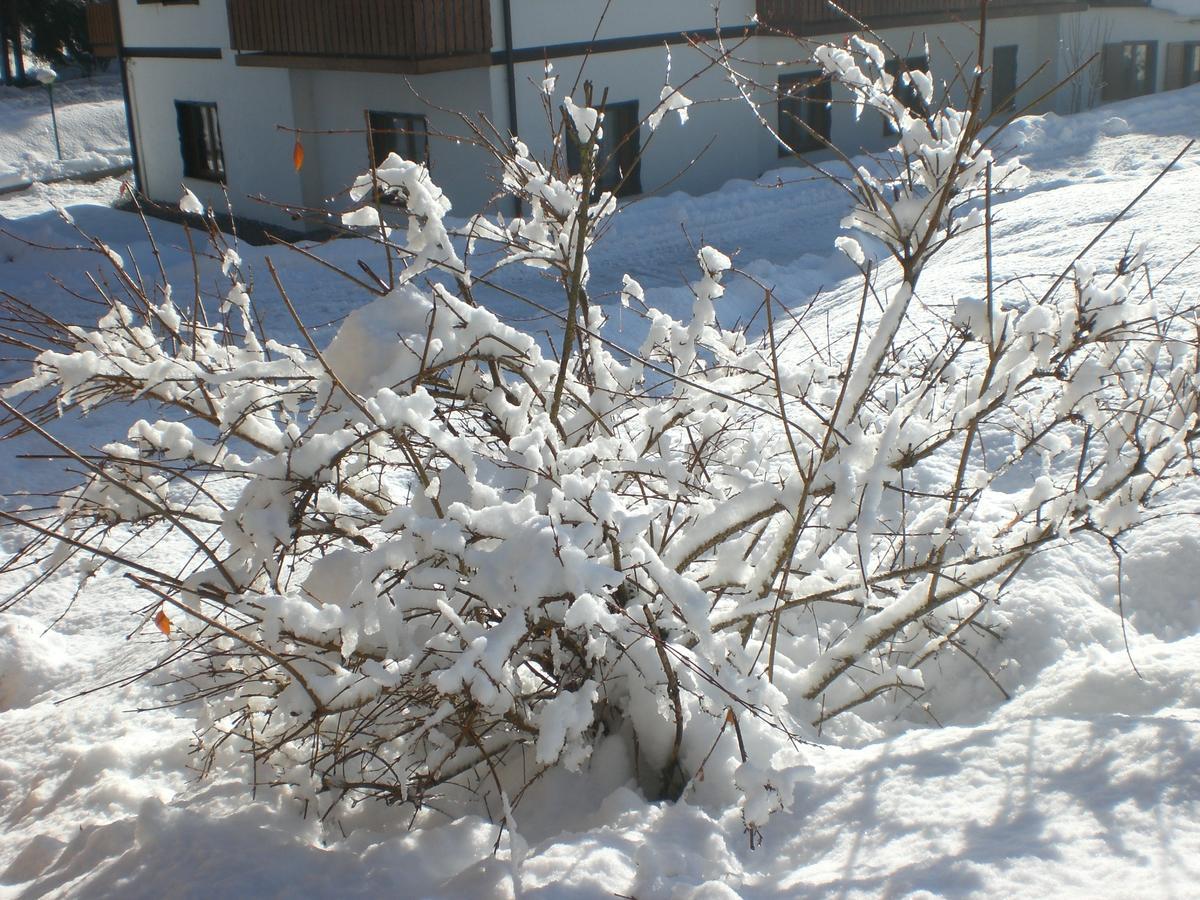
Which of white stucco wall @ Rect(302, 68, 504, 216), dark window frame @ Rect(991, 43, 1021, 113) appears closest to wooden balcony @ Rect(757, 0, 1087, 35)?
dark window frame @ Rect(991, 43, 1021, 113)

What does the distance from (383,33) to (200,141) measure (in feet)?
20.0

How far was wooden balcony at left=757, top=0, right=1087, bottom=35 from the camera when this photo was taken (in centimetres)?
1681

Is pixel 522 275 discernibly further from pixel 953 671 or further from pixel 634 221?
pixel 953 671

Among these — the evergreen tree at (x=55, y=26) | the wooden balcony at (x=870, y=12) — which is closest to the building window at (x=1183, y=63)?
the wooden balcony at (x=870, y=12)

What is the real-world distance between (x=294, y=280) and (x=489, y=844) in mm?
9966

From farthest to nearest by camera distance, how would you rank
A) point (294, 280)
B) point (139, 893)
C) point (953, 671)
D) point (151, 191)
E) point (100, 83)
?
point (100, 83) < point (151, 191) < point (294, 280) < point (953, 671) < point (139, 893)

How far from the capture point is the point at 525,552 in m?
2.73

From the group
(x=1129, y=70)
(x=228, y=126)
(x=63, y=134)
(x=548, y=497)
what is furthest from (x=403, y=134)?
(x=1129, y=70)

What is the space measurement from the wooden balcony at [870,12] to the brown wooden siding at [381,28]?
15.2 ft

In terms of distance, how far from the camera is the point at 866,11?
17.7 meters

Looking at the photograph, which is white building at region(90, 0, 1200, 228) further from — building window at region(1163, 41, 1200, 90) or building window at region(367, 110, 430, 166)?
building window at region(1163, 41, 1200, 90)

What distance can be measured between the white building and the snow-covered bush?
8781 millimetres

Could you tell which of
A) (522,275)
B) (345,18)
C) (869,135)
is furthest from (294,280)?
(869,135)

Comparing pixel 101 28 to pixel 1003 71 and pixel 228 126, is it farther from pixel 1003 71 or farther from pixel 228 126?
pixel 1003 71
